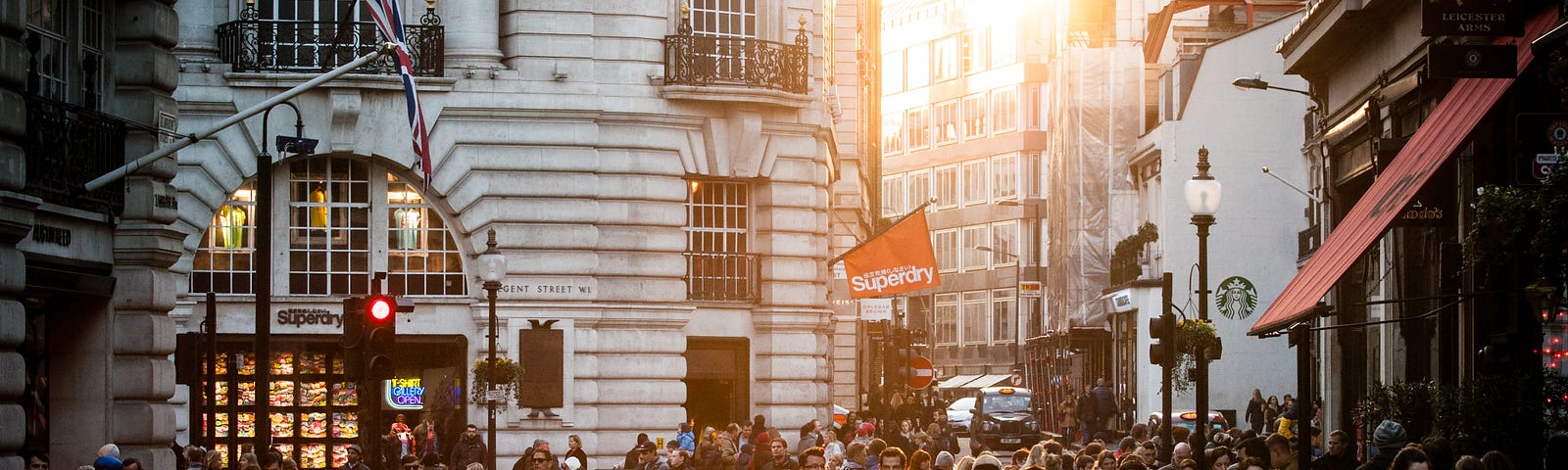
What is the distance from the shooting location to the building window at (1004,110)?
100 metres

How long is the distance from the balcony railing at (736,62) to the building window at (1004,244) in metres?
60.9

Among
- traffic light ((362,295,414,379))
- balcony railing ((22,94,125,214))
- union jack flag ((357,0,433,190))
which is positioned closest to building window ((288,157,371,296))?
union jack flag ((357,0,433,190))

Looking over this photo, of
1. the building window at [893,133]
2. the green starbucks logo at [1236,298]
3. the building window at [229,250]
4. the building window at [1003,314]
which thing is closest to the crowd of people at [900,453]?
the building window at [229,250]

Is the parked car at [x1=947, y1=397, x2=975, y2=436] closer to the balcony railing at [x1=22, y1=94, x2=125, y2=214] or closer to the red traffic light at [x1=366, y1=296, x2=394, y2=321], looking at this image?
the balcony railing at [x1=22, y1=94, x2=125, y2=214]

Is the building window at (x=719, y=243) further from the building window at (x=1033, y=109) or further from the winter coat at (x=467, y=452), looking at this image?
the building window at (x=1033, y=109)

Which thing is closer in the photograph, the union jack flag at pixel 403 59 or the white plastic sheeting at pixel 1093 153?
the union jack flag at pixel 403 59

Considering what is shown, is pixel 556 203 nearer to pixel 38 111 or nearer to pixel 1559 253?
pixel 38 111

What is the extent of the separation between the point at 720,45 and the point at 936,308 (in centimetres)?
7128

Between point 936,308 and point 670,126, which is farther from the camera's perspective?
point 936,308

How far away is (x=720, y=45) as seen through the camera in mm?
38000

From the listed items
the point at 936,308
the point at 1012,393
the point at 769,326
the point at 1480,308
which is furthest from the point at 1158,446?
the point at 936,308

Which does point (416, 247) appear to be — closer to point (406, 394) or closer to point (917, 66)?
point (406, 394)

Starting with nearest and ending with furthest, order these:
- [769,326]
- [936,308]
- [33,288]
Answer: [33,288] < [769,326] < [936,308]

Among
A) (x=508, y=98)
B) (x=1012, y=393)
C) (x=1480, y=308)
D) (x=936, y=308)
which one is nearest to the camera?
A: (x=1480, y=308)
